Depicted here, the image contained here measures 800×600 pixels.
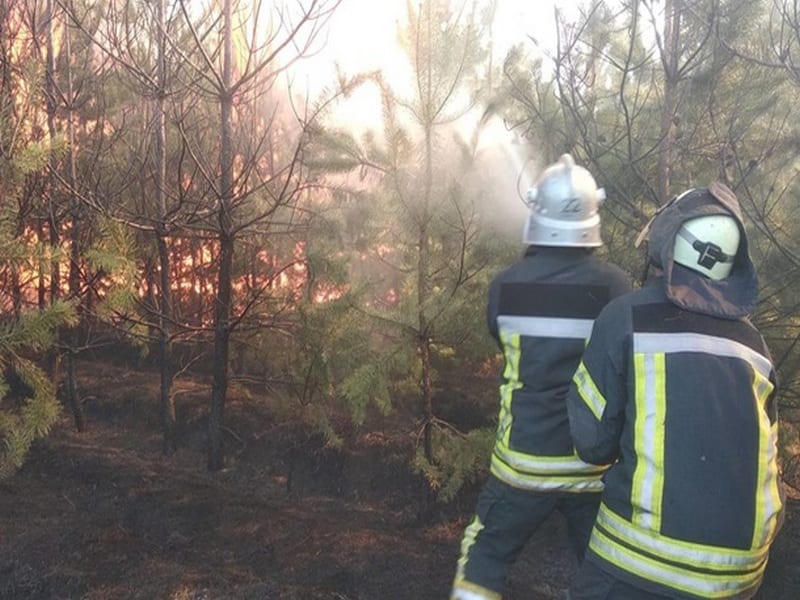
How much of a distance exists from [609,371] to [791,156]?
9.58 feet

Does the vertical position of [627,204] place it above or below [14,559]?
above

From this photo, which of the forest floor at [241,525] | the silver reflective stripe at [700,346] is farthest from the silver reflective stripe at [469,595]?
the silver reflective stripe at [700,346]

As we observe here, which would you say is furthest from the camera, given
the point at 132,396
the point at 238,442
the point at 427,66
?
the point at 132,396

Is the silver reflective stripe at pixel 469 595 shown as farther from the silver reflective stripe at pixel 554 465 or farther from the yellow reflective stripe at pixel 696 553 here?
the yellow reflective stripe at pixel 696 553

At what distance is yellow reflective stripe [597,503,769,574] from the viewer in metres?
1.69

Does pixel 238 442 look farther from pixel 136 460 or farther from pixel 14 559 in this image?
pixel 14 559

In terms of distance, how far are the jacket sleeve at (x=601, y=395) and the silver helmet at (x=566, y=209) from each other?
63 cm

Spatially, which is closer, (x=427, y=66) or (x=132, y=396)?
(x=427, y=66)

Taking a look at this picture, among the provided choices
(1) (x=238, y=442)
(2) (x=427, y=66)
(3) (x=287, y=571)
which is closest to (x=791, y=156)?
(2) (x=427, y=66)

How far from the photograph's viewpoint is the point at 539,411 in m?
2.41

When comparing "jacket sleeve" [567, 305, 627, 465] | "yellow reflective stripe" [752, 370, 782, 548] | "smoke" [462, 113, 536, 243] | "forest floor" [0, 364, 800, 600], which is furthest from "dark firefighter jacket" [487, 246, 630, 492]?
"smoke" [462, 113, 536, 243]

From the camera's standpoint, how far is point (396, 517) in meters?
4.23

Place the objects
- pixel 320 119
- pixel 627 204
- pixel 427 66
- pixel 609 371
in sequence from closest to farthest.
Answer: pixel 609 371 < pixel 627 204 < pixel 427 66 < pixel 320 119

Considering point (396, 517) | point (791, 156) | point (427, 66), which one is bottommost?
point (396, 517)
